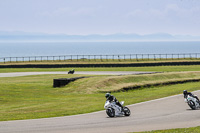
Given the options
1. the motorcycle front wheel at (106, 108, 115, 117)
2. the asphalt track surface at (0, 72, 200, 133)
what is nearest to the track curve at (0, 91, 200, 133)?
the asphalt track surface at (0, 72, 200, 133)

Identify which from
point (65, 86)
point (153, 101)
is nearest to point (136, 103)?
point (153, 101)

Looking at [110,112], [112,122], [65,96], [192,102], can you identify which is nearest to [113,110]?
[110,112]

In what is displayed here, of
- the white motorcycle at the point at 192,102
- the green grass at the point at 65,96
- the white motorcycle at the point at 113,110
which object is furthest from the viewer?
the green grass at the point at 65,96

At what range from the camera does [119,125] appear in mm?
16547

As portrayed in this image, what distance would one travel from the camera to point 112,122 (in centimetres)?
1731

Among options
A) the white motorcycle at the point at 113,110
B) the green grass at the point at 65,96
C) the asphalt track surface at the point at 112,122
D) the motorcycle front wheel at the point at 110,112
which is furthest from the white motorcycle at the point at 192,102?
the green grass at the point at 65,96

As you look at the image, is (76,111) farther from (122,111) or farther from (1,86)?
(1,86)

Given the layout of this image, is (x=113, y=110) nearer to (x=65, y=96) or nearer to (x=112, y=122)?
(x=112, y=122)

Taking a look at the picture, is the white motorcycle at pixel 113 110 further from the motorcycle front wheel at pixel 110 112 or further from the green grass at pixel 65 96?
the green grass at pixel 65 96

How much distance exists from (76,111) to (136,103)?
470 centimetres

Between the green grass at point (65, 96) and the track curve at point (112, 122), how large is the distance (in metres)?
1.86

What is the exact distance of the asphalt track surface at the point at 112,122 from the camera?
1546 cm

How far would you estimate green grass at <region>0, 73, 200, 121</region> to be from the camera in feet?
71.1

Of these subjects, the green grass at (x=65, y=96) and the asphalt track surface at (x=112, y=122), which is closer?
the asphalt track surface at (x=112, y=122)
